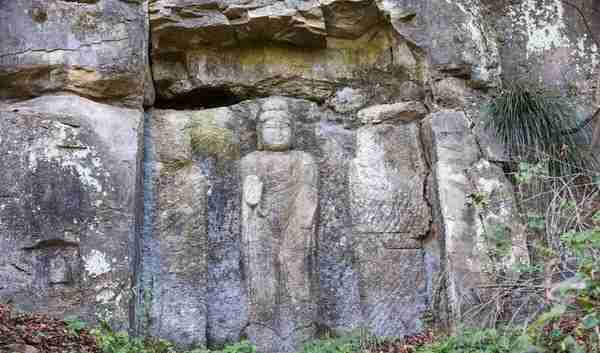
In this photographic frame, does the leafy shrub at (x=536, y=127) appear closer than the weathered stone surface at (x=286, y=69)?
Yes

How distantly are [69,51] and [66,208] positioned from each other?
4.20ft

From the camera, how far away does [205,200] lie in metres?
7.41

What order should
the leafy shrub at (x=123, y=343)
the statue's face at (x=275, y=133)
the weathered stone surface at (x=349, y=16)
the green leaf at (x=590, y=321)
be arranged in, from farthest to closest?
the weathered stone surface at (x=349, y=16), the statue's face at (x=275, y=133), the leafy shrub at (x=123, y=343), the green leaf at (x=590, y=321)

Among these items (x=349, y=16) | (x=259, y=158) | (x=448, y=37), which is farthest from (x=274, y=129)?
(x=448, y=37)

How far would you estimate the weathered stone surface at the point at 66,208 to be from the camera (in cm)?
656

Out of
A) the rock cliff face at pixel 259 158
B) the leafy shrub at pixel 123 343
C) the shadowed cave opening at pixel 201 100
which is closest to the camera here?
the leafy shrub at pixel 123 343

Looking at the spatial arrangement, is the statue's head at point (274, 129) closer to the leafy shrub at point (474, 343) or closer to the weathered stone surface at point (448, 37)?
the weathered stone surface at point (448, 37)

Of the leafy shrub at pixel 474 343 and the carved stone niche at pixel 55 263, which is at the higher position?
the carved stone niche at pixel 55 263

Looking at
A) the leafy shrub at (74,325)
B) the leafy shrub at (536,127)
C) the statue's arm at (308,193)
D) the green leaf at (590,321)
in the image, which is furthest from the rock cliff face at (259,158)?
the green leaf at (590,321)

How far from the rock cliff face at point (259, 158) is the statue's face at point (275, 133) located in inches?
0.6

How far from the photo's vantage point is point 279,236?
7285mm

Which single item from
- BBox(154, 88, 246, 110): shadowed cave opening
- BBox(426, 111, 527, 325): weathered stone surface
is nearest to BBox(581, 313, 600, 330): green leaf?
BBox(426, 111, 527, 325): weathered stone surface

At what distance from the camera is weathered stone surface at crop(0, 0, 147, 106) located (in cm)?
708

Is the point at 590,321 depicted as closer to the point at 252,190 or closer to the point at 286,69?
the point at 252,190
